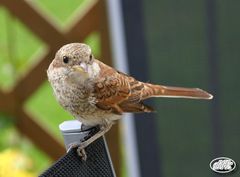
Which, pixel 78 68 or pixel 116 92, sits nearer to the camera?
pixel 78 68

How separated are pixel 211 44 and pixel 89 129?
161 centimetres

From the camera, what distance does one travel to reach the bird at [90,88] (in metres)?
3.09

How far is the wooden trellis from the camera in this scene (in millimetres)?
5418

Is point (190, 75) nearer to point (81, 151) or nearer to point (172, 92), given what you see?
point (172, 92)

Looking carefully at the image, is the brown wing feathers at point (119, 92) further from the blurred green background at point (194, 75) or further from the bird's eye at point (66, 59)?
the blurred green background at point (194, 75)

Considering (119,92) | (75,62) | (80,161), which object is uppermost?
(75,62)

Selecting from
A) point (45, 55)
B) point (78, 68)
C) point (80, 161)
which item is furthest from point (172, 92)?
point (45, 55)

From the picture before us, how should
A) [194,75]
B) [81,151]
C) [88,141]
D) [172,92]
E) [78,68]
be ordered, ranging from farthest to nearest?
[194,75] → [172,92] → [78,68] → [88,141] → [81,151]

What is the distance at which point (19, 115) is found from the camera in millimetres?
5695

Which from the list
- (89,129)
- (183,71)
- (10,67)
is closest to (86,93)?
(89,129)

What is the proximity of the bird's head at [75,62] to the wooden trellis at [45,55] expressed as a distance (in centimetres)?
226

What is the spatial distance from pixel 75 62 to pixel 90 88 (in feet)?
0.46

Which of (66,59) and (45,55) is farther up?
(66,59)

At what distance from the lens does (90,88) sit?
10.5 ft
